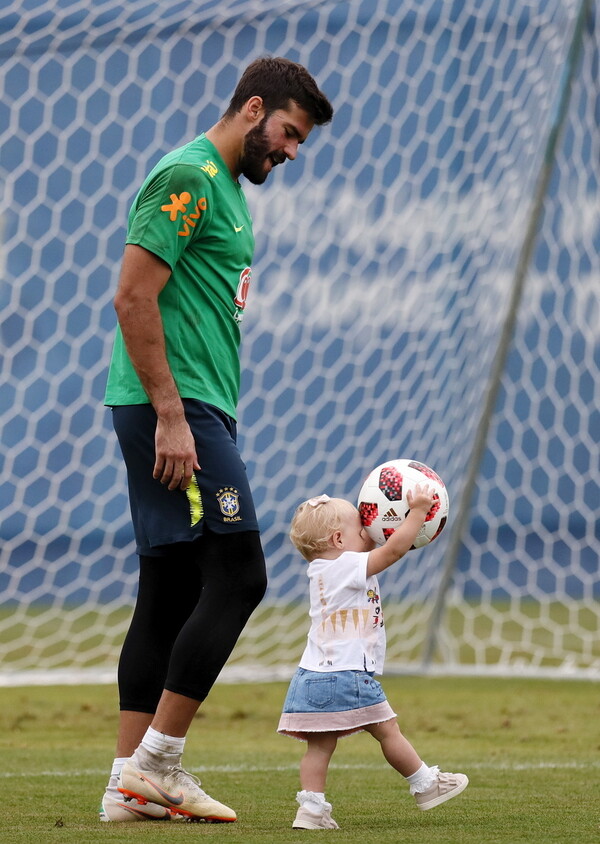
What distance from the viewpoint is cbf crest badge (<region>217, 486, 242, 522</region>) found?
110 inches

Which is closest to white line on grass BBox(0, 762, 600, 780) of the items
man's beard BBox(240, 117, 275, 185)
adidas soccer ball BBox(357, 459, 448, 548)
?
adidas soccer ball BBox(357, 459, 448, 548)

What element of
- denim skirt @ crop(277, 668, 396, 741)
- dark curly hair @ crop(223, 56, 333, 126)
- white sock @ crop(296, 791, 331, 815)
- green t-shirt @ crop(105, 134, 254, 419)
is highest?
dark curly hair @ crop(223, 56, 333, 126)

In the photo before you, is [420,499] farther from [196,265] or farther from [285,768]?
[285,768]

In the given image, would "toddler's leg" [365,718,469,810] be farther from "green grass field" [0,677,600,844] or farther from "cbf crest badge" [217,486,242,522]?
"cbf crest badge" [217,486,242,522]

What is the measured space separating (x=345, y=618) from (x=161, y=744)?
0.48 metres

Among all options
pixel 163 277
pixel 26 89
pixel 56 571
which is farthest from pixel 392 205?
pixel 163 277

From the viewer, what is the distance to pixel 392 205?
723 centimetres

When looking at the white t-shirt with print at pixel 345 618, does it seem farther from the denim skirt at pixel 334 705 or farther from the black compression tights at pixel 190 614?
the black compression tights at pixel 190 614

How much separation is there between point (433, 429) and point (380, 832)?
12.9ft

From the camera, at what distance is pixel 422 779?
2861 millimetres

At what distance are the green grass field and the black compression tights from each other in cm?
31

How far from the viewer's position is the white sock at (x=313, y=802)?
8.86 feet

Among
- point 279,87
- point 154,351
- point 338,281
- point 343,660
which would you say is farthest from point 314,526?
point 338,281

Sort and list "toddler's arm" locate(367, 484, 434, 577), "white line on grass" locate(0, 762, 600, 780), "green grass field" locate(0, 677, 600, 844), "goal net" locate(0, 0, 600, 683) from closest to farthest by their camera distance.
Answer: "green grass field" locate(0, 677, 600, 844) → "toddler's arm" locate(367, 484, 434, 577) → "white line on grass" locate(0, 762, 600, 780) → "goal net" locate(0, 0, 600, 683)
